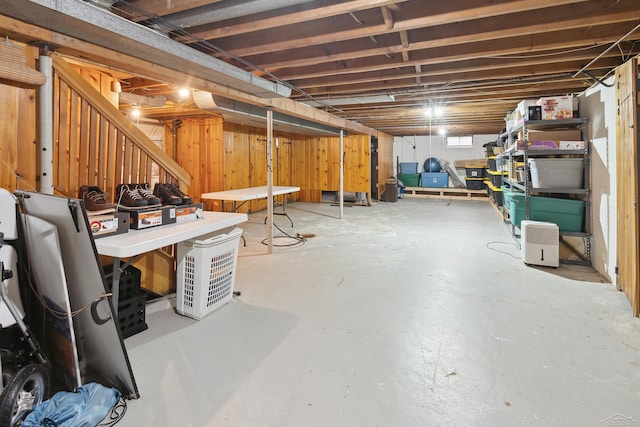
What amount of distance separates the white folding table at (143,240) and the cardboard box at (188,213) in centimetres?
4

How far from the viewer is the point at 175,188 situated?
2.57m

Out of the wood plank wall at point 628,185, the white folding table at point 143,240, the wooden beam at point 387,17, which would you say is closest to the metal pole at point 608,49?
the wood plank wall at point 628,185

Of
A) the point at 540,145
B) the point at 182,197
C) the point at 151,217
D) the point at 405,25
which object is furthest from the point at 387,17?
the point at 540,145

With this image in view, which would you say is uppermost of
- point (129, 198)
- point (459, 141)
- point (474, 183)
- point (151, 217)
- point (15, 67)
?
point (459, 141)

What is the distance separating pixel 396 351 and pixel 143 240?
160 cm

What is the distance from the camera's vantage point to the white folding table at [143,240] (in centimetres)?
167

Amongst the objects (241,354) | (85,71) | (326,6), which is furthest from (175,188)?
(85,71)

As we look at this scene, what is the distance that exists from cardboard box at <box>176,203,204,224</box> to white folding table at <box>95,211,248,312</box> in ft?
0.13

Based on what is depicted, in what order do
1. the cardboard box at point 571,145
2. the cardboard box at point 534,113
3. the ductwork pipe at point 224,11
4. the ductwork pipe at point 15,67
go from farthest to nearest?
the cardboard box at point 534,113, the cardboard box at point 571,145, the ductwork pipe at point 224,11, the ductwork pipe at point 15,67

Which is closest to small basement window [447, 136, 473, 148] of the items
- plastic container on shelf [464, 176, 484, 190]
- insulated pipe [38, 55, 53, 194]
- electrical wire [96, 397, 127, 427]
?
plastic container on shelf [464, 176, 484, 190]

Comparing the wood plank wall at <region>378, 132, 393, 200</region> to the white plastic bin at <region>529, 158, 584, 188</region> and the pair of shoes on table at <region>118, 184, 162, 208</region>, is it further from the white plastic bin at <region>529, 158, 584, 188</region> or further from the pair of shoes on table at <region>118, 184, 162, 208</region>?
the pair of shoes on table at <region>118, 184, 162, 208</region>

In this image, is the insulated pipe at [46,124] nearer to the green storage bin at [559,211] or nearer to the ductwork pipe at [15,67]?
the ductwork pipe at [15,67]

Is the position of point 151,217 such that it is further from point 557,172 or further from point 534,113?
point 534,113

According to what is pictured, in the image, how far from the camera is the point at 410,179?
11047 mm
